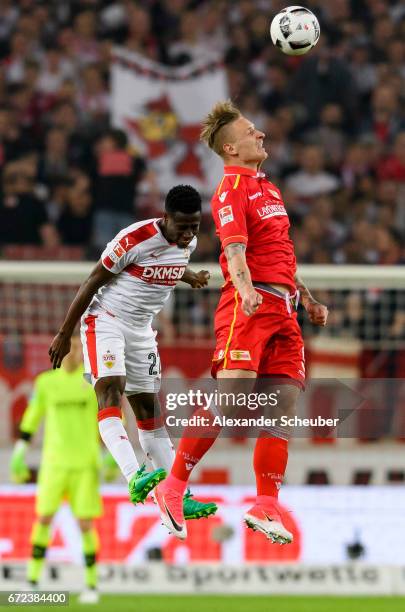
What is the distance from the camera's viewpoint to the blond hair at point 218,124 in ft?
26.7

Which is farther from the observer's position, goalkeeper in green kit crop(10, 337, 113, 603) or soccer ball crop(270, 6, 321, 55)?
goalkeeper in green kit crop(10, 337, 113, 603)

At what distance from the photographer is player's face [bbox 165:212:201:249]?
26.0ft

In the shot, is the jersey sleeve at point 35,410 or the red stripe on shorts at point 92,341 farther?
the jersey sleeve at point 35,410

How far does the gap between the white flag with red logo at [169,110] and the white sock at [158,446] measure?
6941mm

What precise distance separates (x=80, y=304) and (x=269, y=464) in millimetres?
1355

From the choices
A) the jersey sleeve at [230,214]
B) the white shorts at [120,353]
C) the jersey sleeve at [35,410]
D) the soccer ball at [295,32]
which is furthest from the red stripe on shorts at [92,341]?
the jersey sleeve at [35,410]

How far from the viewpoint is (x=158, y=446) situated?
27.9 feet

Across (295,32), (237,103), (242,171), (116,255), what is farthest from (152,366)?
(237,103)

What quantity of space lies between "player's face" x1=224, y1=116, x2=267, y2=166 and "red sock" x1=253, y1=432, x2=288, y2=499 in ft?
4.99

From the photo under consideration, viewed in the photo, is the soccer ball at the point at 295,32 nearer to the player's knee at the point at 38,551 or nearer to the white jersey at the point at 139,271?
the white jersey at the point at 139,271

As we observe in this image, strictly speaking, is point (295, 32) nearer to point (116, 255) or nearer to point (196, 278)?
point (196, 278)

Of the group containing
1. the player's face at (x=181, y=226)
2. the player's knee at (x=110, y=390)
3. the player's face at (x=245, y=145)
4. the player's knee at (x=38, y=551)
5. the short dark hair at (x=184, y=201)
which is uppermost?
the player's face at (x=245, y=145)

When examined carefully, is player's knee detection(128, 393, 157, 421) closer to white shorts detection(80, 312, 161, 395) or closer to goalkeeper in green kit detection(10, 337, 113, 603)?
white shorts detection(80, 312, 161, 395)

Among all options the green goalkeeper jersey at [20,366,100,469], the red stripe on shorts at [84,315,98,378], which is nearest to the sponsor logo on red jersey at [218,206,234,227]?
the red stripe on shorts at [84,315,98,378]
